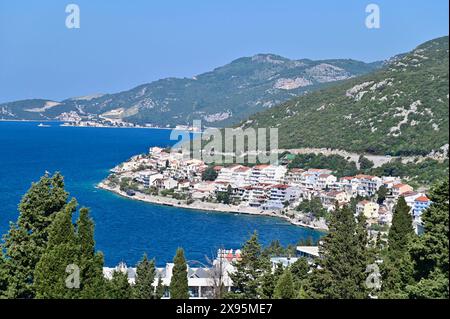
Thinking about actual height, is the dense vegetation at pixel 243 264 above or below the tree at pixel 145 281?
above

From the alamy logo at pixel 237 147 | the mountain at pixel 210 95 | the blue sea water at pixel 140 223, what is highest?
the mountain at pixel 210 95

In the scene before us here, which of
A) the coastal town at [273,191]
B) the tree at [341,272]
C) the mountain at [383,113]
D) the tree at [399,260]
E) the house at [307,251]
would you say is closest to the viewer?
the tree at [399,260]

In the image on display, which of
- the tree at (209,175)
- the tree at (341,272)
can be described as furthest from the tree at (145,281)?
the tree at (209,175)

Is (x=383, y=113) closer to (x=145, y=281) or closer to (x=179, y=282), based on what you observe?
(x=145, y=281)

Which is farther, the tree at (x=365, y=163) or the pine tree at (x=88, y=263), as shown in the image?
the tree at (x=365, y=163)

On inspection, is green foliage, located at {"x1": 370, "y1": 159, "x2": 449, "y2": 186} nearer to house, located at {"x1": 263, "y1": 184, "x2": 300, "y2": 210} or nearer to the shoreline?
house, located at {"x1": 263, "y1": 184, "x2": 300, "y2": 210}

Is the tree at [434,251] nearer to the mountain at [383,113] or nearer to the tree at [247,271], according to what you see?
the tree at [247,271]

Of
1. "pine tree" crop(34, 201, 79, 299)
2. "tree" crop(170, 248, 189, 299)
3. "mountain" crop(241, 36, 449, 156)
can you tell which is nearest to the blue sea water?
"tree" crop(170, 248, 189, 299)

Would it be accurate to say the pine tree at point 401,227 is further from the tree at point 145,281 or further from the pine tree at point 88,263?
the pine tree at point 88,263

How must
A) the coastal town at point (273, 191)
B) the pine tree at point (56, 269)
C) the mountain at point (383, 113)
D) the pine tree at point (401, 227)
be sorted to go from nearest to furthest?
the pine tree at point (56, 269), the pine tree at point (401, 227), the coastal town at point (273, 191), the mountain at point (383, 113)
